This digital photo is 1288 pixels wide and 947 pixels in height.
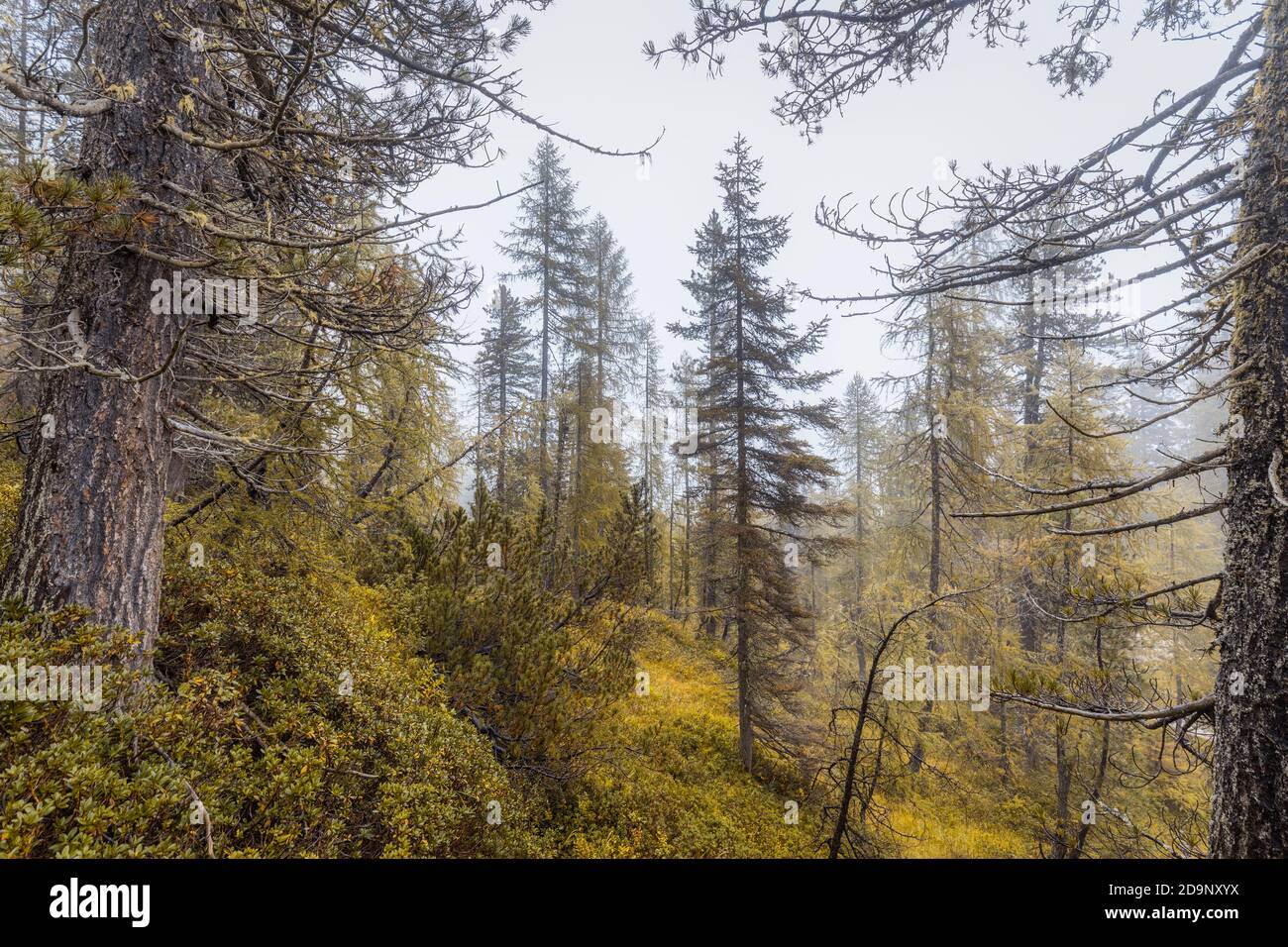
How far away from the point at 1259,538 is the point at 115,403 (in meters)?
6.66

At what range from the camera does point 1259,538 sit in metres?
2.45

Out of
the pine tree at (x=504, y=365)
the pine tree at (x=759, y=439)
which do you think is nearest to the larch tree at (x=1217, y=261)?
the pine tree at (x=759, y=439)

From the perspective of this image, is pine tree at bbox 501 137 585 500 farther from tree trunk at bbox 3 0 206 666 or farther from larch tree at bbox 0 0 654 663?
tree trunk at bbox 3 0 206 666

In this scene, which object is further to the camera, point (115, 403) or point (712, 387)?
point (712, 387)

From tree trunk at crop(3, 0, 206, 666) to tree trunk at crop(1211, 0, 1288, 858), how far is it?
244 inches

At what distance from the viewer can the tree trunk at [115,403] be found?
2822mm

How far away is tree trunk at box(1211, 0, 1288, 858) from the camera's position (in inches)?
91.7

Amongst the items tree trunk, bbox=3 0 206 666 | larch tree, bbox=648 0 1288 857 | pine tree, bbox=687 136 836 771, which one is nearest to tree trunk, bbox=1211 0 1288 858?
larch tree, bbox=648 0 1288 857

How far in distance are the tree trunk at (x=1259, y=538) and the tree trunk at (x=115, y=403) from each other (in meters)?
6.19

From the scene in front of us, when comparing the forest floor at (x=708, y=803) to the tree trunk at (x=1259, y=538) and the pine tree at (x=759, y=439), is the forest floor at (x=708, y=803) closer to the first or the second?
the pine tree at (x=759, y=439)

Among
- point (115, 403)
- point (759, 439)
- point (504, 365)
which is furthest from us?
point (504, 365)

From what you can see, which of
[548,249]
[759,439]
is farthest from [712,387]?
[548,249]

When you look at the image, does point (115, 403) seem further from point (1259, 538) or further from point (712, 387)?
point (712, 387)
